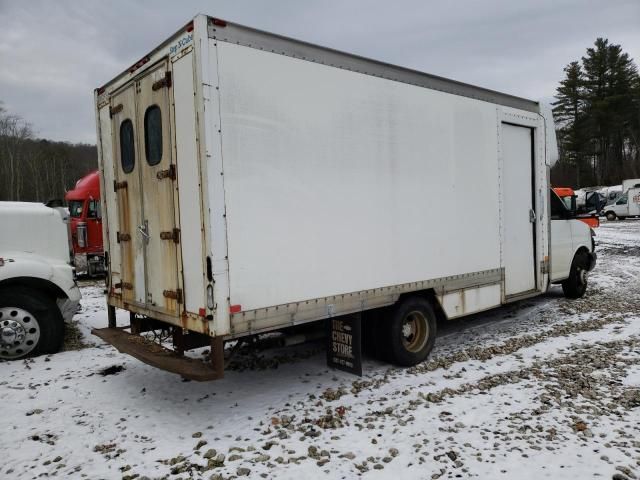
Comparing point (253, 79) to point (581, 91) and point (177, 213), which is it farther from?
point (581, 91)

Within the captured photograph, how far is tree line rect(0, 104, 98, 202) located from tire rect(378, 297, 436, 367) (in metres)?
46.1

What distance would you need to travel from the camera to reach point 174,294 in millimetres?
4391

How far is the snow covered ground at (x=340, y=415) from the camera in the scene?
352 centimetres

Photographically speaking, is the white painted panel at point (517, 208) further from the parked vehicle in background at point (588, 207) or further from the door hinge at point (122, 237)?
the door hinge at point (122, 237)

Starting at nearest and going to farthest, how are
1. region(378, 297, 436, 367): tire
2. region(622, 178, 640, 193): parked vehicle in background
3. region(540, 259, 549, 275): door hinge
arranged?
region(378, 297, 436, 367): tire → region(540, 259, 549, 275): door hinge → region(622, 178, 640, 193): parked vehicle in background

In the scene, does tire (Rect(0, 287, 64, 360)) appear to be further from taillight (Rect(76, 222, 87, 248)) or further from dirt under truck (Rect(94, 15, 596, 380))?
taillight (Rect(76, 222, 87, 248))

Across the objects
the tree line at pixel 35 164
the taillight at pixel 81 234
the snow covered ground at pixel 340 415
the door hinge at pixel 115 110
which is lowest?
the snow covered ground at pixel 340 415

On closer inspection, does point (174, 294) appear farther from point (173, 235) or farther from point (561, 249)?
point (561, 249)

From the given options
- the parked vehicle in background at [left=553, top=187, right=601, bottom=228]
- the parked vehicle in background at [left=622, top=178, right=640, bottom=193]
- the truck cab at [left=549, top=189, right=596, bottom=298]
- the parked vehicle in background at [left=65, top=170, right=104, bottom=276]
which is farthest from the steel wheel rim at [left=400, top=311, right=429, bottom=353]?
the parked vehicle in background at [left=622, top=178, right=640, bottom=193]

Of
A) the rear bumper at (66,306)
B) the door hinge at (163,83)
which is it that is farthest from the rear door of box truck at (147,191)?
the rear bumper at (66,306)

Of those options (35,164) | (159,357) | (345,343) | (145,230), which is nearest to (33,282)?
(145,230)

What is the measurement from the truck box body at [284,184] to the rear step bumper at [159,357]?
1.09ft

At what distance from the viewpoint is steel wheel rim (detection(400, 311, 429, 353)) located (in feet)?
18.7

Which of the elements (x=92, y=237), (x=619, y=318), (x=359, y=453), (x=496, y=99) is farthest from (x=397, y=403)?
(x=92, y=237)
